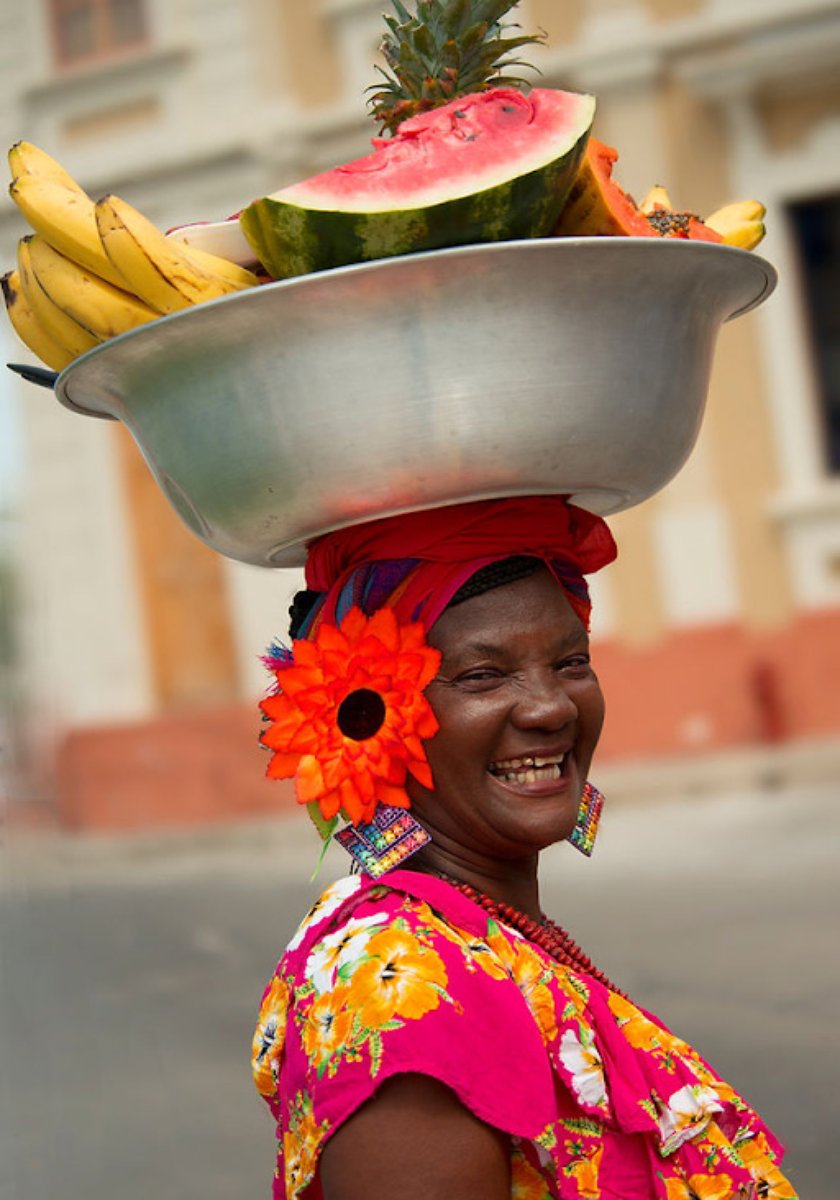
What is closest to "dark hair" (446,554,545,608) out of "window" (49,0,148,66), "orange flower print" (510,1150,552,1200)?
"orange flower print" (510,1150,552,1200)

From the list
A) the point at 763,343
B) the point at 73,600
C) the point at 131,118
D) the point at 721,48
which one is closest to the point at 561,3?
the point at 721,48

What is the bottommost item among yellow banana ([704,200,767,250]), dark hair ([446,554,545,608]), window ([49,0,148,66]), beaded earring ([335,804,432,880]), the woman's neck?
the woman's neck

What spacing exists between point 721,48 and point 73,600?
231 inches

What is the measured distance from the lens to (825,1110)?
5.02 metres

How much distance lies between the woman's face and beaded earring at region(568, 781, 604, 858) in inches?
6.9

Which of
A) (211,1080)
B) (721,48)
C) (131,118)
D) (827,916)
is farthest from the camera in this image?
(131,118)

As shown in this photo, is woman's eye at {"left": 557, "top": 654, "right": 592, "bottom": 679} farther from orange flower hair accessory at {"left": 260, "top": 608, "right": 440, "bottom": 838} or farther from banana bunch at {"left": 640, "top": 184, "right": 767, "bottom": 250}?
banana bunch at {"left": 640, "top": 184, "right": 767, "bottom": 250}

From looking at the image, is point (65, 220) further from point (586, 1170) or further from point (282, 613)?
point (282, 613)

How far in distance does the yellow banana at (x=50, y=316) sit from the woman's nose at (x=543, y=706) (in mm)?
660

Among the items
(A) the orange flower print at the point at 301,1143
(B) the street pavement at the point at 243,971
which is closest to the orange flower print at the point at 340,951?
(A) the orange flower print at the point at 301,1143

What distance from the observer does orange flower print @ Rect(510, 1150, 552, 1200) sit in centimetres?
185

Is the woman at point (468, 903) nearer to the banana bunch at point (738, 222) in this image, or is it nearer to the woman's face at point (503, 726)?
the woman's face at point (503, 726)

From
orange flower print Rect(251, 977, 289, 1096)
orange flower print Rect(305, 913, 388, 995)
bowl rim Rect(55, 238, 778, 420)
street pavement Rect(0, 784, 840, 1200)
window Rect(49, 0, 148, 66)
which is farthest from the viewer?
window Rect(49, 0, 148, 66)

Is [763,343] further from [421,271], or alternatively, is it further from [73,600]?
[421,271]
